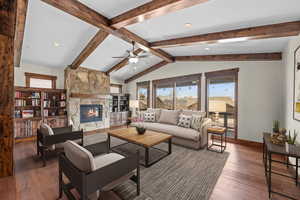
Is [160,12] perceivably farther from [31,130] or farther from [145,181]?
[31,130]

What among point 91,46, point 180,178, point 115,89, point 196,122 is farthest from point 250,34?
point 115,89

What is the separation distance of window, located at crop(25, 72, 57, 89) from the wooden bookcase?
0.92ft

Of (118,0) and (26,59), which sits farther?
(26,59)

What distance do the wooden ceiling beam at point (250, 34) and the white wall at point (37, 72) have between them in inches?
175

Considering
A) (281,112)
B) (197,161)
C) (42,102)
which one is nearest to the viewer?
(197,161)

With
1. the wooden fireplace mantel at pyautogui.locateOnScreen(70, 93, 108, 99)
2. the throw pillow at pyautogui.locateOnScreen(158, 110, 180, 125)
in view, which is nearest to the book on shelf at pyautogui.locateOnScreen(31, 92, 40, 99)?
the wooden fireplace mantel at pyautogui.locateOnScreen(70, 93, 108, 99)

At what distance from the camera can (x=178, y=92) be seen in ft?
18.4

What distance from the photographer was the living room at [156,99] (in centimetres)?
186

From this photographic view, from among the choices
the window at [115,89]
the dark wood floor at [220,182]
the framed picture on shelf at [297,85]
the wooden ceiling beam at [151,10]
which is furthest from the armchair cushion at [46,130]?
the framed picture on shelf at [297,85]

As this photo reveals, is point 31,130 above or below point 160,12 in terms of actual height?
below

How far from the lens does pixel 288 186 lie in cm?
204

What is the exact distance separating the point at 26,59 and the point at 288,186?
708cm

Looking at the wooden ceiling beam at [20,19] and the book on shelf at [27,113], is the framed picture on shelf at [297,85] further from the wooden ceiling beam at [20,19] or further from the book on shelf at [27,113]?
the book on shelf at [27,113]

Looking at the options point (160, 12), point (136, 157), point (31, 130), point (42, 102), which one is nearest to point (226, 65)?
point (160, 12)
